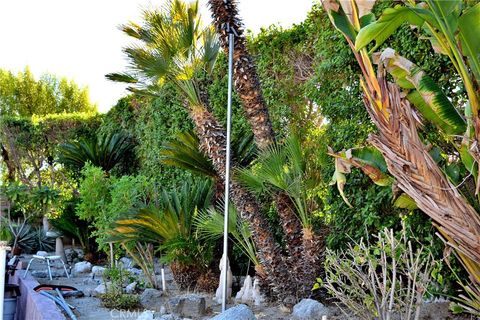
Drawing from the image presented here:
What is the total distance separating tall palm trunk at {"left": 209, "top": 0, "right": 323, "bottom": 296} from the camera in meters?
7.16

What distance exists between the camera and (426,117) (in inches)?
209

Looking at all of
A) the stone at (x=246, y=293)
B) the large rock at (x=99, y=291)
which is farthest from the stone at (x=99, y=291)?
the stone at (x=246, y=293)

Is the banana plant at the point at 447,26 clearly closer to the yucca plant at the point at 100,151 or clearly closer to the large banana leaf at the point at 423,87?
the large banana leaf at the point at 423,87

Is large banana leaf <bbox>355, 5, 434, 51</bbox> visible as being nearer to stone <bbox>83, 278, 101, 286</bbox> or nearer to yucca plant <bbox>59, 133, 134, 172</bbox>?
stone <bbox>83, 278, 101, 286</bbox>

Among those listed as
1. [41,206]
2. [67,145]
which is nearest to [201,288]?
[41,206]

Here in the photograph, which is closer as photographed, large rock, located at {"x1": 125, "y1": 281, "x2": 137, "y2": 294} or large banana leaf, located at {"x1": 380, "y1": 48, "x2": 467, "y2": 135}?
large banana leaf, located at {"x1": 380, "y1": 48, "x2": 467, "y2": 135}

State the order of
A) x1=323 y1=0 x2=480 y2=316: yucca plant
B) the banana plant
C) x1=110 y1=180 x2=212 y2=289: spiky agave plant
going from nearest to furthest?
the banana plant, x1=323 y1=0 x2=480 y2=316: yucca plant, x1=110 y1=180 x2=212 y2=289: spiky agave plant

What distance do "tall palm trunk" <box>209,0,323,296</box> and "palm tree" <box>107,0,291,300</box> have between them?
0.22 meters

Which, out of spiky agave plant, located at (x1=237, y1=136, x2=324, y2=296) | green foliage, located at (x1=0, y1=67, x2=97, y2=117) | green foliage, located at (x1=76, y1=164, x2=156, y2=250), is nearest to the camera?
spiky agave plant, located at (x1=237, y1=136, x2=324, y2=296)

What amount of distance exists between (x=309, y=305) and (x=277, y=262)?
0.83 metres

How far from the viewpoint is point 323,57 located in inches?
302

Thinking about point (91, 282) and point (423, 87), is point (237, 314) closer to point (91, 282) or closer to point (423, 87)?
point (423, 87)

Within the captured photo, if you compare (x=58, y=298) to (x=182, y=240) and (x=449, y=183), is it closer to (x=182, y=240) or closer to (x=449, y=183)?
(x=182, y=240)

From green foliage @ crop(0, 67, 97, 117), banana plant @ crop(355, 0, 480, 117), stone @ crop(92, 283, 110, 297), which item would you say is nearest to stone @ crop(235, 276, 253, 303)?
stone @ crop(92, 283, 110, 297)
